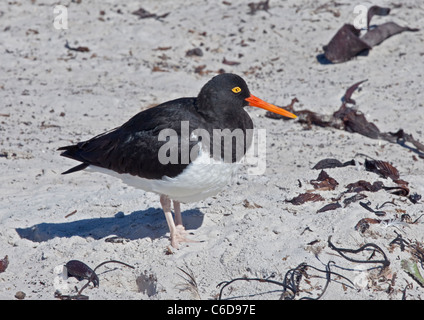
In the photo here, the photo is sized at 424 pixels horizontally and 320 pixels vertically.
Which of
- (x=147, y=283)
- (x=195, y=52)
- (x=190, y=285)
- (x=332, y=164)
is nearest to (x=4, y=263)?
(x=147, y=283)

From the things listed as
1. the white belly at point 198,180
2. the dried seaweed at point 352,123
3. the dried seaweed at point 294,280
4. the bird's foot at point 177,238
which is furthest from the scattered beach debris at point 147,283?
the dried seaweed at point 352,123

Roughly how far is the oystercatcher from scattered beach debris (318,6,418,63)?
17.1 ft

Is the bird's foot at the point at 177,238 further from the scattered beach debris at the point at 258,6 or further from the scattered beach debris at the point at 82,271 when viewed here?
the scattered beach debris at the point at 258,6

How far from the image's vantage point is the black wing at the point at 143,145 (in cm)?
522

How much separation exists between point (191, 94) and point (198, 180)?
15.5 ft

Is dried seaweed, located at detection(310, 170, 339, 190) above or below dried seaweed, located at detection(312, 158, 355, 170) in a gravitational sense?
above

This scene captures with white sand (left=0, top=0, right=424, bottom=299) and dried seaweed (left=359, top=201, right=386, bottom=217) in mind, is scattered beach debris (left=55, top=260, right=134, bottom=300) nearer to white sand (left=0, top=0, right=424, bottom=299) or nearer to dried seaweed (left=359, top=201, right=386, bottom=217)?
white sand (left=0, top=0, right=424, bottom=299)

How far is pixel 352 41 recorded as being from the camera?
33.8 ft

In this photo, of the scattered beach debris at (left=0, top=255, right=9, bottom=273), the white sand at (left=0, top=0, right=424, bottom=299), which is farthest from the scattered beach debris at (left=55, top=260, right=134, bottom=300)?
the scattered beach debris at (left=0, top=255, right=9, bottom=273)

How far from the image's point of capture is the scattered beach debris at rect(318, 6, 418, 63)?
1030cm

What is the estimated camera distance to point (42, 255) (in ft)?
17.5

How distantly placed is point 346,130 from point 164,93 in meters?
3.15

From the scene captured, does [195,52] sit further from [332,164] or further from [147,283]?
[147,283]
